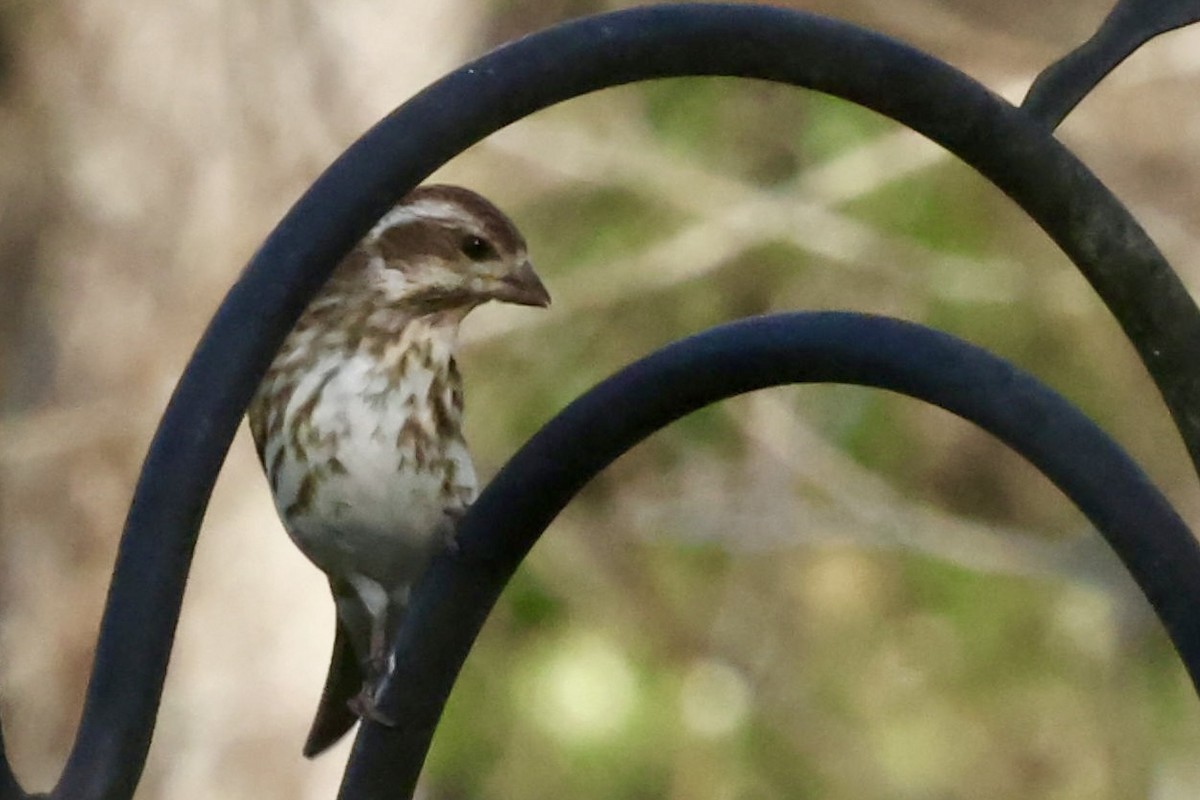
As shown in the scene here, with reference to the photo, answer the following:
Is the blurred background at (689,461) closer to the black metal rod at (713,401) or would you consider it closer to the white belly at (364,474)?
the white belly at (364,474)

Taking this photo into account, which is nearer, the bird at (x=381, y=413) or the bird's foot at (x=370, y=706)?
the bird's foot at (x=370, y=706)

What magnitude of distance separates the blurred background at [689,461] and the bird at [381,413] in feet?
6.28

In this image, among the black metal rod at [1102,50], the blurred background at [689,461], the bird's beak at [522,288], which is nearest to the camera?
the black metal rod at [1102,50]

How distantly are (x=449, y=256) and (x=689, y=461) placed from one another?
307cm

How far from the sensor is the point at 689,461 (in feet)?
18.0

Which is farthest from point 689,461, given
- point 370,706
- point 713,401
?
point 713,401

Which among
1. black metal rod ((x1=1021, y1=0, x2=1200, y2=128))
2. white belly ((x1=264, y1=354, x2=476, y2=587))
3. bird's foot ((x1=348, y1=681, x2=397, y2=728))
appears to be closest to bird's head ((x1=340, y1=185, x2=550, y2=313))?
white belly ((x1=264, y1=354, x2=476, y2=587))

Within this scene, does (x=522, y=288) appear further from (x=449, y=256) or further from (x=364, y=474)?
(x=364, y=474)

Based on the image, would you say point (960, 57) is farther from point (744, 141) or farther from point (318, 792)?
point (318, 792)

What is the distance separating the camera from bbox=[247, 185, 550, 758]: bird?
96.2 inches

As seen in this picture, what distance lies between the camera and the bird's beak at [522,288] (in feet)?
7.68

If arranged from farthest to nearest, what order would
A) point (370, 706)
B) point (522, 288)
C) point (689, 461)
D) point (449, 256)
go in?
point (689, 461) → point (449, 256) → point (522, 288) → point (370, 706)

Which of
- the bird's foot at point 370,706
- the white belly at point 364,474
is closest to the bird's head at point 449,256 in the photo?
the white belly at point 364,474

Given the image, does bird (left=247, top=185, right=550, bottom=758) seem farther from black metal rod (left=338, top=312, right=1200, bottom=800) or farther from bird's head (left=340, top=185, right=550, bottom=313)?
black metal rod (left=338, top=312, right=1200, bottom=800)
